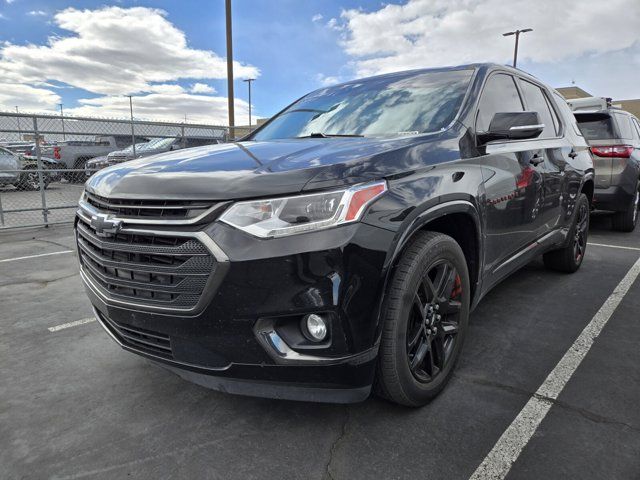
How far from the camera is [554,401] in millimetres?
2406

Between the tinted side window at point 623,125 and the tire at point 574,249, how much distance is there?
264 cm

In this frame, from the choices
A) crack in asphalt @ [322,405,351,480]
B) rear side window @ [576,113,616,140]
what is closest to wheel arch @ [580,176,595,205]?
rear side window @ [576,113,616,140]

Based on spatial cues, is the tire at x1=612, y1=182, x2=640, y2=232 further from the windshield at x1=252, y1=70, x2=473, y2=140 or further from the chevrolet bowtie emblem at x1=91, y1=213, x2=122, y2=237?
the chevrolet bowtie emblem at x1=91, y1=213, x2=122, y2=237

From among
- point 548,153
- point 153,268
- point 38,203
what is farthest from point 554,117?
point 38,203

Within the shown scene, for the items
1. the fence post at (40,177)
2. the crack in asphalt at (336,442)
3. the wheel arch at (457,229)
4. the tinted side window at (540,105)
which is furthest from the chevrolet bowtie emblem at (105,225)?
the fence post at (40,177)

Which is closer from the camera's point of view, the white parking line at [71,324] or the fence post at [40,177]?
the white parking line at [71,324]

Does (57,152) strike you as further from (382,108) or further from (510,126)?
(510,126)

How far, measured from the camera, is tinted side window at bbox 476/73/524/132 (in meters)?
2.91

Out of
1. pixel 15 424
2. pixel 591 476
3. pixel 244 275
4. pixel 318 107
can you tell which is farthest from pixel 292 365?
pixel 318 107

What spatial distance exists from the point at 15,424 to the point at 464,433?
223cm

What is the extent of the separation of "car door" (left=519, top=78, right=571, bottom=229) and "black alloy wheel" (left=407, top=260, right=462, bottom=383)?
1.56m

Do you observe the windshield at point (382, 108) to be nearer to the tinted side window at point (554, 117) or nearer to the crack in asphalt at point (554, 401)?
the crack in asphalt at point (554, 401)

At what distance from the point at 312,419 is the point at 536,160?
98.4 inches

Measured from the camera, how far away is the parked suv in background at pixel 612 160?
21.6 feet
